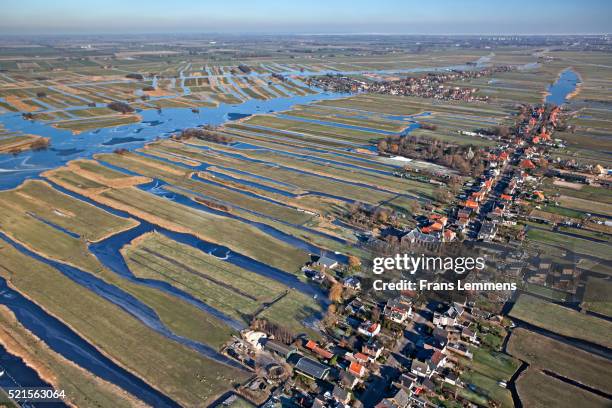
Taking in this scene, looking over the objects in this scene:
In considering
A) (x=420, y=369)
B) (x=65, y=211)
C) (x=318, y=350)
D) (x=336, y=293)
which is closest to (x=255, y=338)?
(x=318, y=350)

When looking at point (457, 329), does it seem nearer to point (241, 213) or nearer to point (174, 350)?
point (174, 350)

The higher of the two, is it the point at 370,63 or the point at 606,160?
the point at 370,63

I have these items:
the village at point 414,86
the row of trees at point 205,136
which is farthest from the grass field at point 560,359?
the village at point 414,86

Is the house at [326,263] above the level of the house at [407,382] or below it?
above

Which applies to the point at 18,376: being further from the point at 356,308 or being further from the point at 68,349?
the point at 356,308

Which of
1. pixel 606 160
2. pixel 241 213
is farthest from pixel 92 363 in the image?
pixel 606 160

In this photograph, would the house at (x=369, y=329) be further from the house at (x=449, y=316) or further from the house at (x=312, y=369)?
the house at (x=449, y=316)
